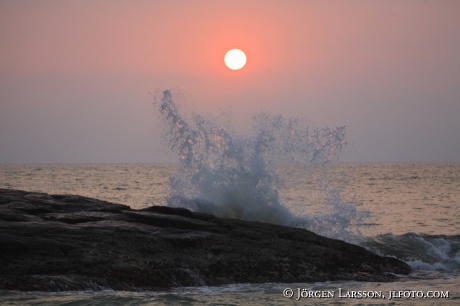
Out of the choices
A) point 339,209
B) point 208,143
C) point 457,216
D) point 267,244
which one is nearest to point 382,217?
point 457,216

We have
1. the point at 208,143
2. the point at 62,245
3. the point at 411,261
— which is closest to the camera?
the point at 62,245

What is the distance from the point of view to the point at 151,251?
11.6 meters

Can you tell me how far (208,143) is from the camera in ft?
74.1

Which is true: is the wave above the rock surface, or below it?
below

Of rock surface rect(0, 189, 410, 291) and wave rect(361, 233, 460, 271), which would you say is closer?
rock surface rect(0, 189, 410, 291)

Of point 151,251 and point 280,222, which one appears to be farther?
point 280,222

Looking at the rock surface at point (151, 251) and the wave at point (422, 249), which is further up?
the rock surface at point (151, 251)

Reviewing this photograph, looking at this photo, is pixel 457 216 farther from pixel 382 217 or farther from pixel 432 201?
pixel 432 201

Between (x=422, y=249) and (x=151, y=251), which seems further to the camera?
(x=422, y=249)

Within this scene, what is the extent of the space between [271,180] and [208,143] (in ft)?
9.65

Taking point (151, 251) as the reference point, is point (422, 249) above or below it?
below

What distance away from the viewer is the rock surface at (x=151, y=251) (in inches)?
411

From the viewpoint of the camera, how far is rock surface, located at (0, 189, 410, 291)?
10445mm

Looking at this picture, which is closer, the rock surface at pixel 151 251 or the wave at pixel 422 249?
the rock surface at pixel 151 251
